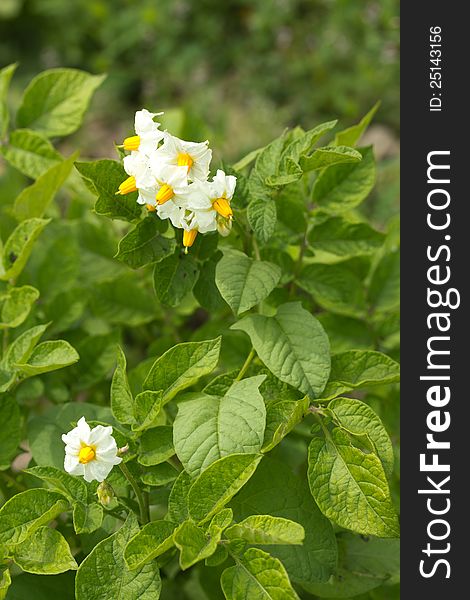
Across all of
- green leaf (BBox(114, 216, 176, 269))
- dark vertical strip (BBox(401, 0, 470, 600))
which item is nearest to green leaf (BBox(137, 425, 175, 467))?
green leaf (BBox(114, 216, 176, 269))

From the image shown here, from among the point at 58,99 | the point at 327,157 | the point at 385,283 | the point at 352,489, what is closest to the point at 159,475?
the point at 352,489

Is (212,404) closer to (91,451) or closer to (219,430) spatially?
(219,430)

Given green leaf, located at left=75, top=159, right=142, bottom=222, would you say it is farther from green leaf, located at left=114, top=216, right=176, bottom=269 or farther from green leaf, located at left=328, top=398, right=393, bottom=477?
green leaf, located at left=328, top=398, right=393, bottom=477

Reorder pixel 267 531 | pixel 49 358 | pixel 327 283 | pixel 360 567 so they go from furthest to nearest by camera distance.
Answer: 1. pixel 327 283
2. pixel 360 567
3. pixel 49 358
4. pixel 267 531

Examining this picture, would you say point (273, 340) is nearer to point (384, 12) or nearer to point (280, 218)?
point (280, 218)

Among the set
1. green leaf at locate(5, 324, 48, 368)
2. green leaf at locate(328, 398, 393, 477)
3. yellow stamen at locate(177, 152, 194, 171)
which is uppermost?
yellow stamen at locate(177, 152, 194, 171)

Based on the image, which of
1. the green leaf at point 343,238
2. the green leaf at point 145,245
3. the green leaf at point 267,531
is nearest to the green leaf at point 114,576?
the green leaf at point 267,531
